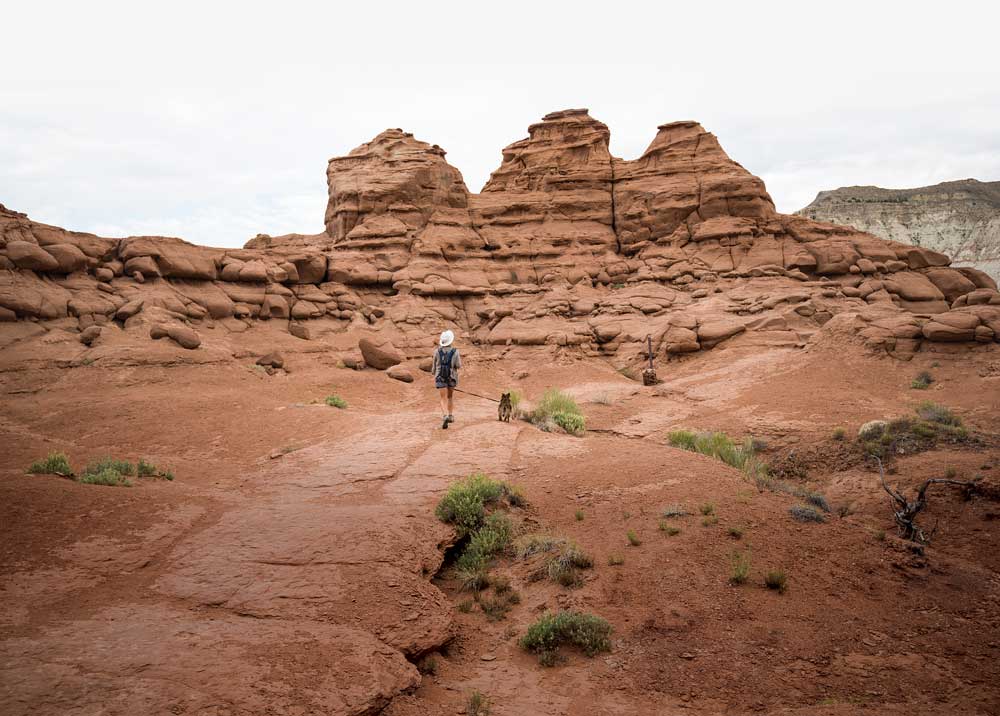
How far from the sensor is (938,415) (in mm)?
11883

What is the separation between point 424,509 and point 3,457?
6575 mm

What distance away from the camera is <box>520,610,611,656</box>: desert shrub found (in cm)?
486

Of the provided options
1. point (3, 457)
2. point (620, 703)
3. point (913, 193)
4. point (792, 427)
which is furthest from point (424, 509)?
point (913, 193)

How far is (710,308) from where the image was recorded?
24297 mm

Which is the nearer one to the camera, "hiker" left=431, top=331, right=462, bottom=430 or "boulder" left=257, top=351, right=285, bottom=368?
"hiker" left=431, top=331, right=462, bottom=430

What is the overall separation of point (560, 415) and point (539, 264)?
17.6 metres

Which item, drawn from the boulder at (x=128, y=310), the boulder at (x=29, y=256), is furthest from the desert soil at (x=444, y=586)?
the boulder at (x=29, y=256)

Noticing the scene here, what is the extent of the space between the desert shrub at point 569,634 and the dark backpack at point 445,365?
7.29 meters

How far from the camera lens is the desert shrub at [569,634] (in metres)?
4.86

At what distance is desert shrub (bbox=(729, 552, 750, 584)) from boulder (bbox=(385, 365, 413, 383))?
15369 millimetres

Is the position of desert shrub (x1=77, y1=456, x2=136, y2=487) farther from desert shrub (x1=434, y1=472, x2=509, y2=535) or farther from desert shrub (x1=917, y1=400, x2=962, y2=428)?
desert shrub (x1=917, y1=400, x2=962, y2=428)

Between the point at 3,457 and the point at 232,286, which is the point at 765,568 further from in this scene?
the point at 232,286

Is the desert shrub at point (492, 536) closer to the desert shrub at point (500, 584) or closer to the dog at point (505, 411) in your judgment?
the desert shrub at point (500, 584)

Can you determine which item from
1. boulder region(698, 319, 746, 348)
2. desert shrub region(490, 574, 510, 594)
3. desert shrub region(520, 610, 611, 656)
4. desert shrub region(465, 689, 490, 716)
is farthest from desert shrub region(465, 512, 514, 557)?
boulder region(698, 319, 746, 348)
